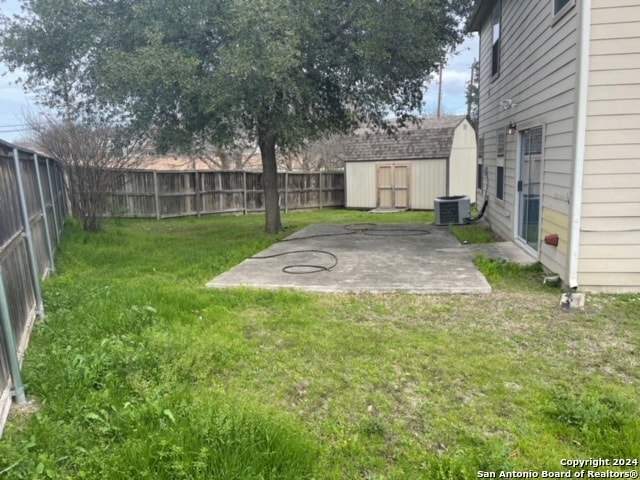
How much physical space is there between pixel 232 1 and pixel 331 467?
658cm

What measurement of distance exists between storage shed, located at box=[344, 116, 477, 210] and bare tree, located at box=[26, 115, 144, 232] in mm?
8992

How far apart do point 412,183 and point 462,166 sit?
190 cm

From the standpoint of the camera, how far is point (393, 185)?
1755 centimetres

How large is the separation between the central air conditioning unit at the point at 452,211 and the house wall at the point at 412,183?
5653 millimetres

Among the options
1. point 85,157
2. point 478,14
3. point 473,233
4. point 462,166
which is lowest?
point 473,233

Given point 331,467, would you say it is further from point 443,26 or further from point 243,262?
point 443,26

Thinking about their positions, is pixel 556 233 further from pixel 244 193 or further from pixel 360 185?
pixel 360 185

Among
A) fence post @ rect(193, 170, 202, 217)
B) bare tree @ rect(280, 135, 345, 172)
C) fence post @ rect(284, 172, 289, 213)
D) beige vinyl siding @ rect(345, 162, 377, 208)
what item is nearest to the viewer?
fence post @ rect(193, 170, 202, 217)

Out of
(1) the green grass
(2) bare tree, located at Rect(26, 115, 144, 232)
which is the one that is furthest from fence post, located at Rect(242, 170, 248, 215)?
(1) the green grass

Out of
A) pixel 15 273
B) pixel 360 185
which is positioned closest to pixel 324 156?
pixel 360 185

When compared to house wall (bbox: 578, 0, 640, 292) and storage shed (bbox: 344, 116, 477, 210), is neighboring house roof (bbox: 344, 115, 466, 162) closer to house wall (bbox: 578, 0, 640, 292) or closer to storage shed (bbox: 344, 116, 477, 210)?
storage shed (bbox: 344, 116, 477, 210)

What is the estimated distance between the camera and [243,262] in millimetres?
7152

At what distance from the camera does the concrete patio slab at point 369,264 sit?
554 centimetres

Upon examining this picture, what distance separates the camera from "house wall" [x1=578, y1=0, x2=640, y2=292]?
181 inches
